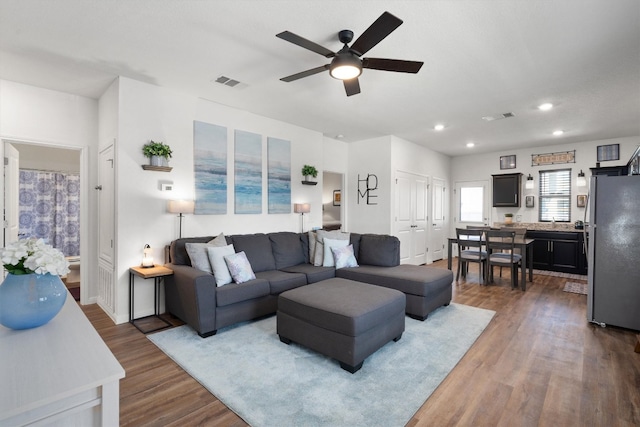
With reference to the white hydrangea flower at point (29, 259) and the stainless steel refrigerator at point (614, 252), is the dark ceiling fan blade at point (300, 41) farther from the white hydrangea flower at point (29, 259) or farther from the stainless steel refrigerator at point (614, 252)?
the stainless steel refrigerator at point (614, 252)

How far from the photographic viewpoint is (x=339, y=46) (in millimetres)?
2932

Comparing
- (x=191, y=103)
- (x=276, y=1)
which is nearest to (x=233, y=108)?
(x=191, y=103)

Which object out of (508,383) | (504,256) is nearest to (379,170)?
(504,256)

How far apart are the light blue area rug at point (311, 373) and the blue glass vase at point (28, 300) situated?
1.27 meters

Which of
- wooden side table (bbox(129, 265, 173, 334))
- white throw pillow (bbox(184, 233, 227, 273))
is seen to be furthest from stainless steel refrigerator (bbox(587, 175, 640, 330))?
wooden side table (bbox(129, 265, 173, 334))

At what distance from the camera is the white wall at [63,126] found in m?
3.61

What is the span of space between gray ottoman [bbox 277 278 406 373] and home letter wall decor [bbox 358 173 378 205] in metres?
3.65

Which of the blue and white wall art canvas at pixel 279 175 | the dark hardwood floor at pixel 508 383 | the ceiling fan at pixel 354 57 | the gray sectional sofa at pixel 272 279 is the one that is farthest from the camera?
the blue and white wall art canvas at pixel 279 175

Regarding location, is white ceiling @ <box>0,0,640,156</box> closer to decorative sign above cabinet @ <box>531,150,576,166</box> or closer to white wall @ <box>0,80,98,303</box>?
white wall @ <box>0,80,98,303</box>

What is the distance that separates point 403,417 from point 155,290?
3.03 meters

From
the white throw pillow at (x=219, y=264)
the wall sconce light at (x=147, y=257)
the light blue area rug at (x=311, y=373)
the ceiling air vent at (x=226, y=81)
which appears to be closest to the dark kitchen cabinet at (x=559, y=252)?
the light blue area rug at (x=311, y=373)

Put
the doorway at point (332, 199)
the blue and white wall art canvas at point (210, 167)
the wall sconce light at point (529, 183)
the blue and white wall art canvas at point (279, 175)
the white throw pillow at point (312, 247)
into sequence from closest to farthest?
the blue and white wall art canvas at point (210, 167) → the white throw pillow at point (312, 247) → the blue and white wall art canvas at point (279, 175) → the wall sconce light at point (529, 183) → the doorway at point (332, 199)

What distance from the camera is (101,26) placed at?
260 centimetres

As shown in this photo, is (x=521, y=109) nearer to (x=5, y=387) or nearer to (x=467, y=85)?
(x=467, y=85)
